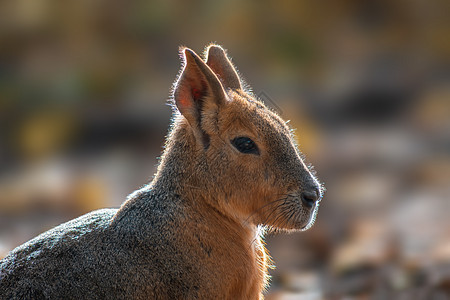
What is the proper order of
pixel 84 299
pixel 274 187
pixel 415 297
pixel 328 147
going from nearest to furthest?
pixel 84 299 → pixel 274 187 → pixel 415 297 → pixel 328 147

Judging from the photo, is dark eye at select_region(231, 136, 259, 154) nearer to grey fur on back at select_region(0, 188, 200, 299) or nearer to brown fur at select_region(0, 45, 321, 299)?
brown fur at select_region(0, 45, 321, 299)

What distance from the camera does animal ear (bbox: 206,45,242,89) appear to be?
12.7ft

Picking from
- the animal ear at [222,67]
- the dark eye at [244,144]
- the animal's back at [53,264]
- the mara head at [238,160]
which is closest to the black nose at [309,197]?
the mara head at [238,160]

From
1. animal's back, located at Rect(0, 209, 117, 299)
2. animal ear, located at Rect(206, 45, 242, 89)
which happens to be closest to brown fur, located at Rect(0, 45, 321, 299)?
animal's back, located at Rect(0, 209, 117, 299)

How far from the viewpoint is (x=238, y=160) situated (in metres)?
3.41

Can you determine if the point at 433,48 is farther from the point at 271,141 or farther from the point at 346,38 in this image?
the point at 271,141

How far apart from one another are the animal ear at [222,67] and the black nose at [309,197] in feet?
2.58

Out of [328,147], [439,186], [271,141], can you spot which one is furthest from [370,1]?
[271,141]

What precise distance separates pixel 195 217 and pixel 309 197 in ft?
1.87

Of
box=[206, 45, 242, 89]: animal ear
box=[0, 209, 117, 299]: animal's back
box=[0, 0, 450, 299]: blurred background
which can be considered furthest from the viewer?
box=[0, 0, 450, 299]: blurred background

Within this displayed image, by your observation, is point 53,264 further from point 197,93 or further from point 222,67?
point 222,67

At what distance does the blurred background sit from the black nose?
4686mm

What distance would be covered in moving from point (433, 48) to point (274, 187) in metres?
6.85

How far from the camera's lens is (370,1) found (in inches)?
379
